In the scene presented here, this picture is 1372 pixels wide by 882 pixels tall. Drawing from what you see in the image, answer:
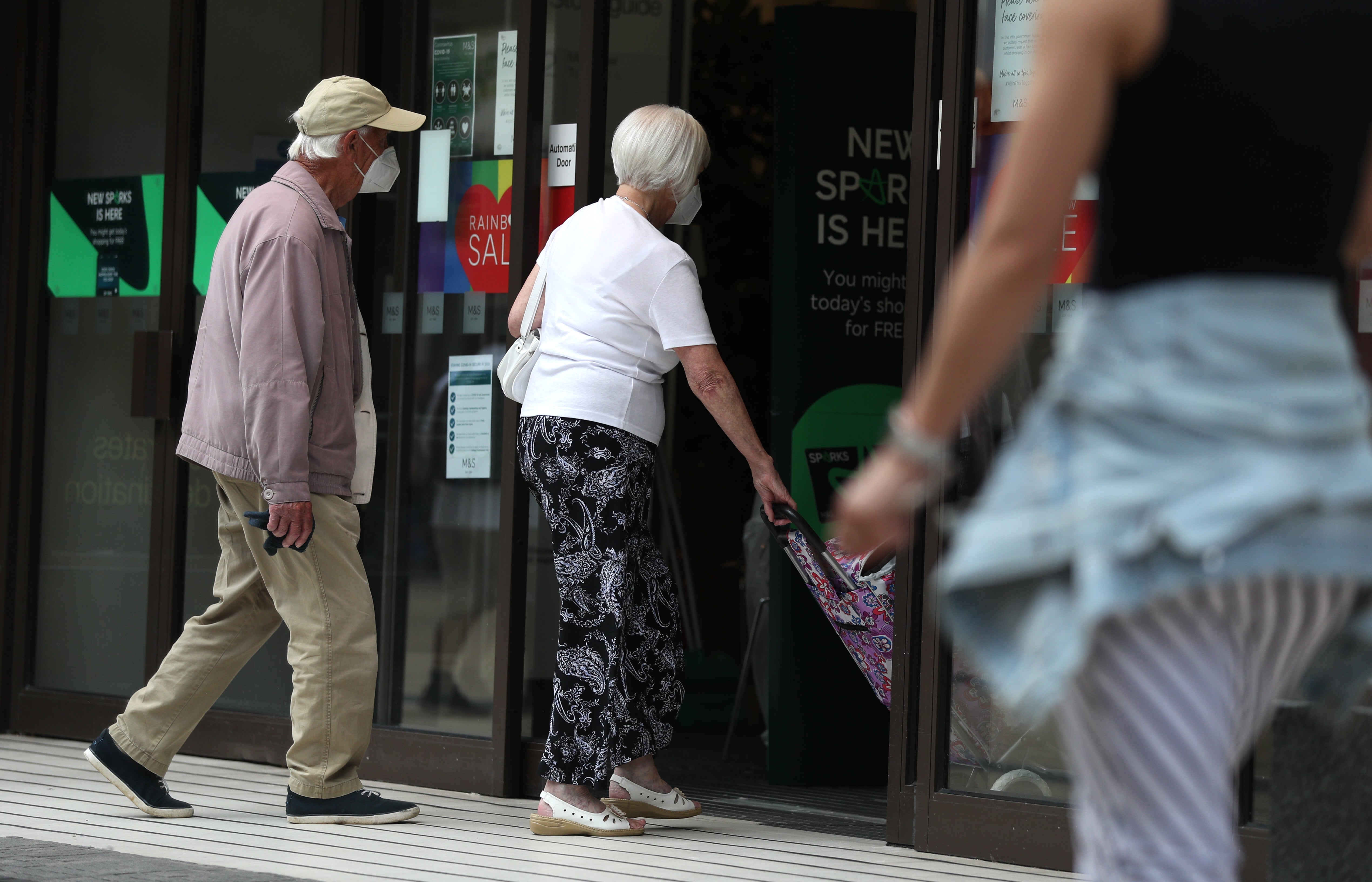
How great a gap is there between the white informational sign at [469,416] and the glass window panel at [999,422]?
153 cm

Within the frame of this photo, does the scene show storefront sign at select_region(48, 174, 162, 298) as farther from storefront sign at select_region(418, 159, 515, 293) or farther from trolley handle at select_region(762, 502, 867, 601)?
trolley handle at select_region(762, 502, 867, 601)

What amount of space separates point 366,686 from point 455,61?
1998mm

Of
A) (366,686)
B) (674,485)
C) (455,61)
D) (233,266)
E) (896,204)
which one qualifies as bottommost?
(366,686)

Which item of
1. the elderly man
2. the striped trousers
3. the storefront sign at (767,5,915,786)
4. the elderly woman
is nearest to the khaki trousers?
the elderly man

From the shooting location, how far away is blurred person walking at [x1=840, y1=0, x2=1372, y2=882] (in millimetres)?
1516

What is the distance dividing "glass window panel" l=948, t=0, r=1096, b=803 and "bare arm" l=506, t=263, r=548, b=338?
3.68 feet

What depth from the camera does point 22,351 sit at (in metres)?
5.86

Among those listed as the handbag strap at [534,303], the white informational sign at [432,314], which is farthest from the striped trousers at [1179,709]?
the white informational sign at [432,314]

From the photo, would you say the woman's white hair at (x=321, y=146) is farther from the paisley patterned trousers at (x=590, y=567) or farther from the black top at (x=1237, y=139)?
the black top at (x=1237, y=139)

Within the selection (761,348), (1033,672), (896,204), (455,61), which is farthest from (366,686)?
(761,348)

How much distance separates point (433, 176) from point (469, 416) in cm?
75

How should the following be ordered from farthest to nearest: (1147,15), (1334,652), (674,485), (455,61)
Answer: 1. (674,485)
2. (455,61)
3. (1334,652)
4. (1147,15)

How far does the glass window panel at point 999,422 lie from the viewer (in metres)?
4.03

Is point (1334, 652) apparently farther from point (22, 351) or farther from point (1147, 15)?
point (22, 351)
